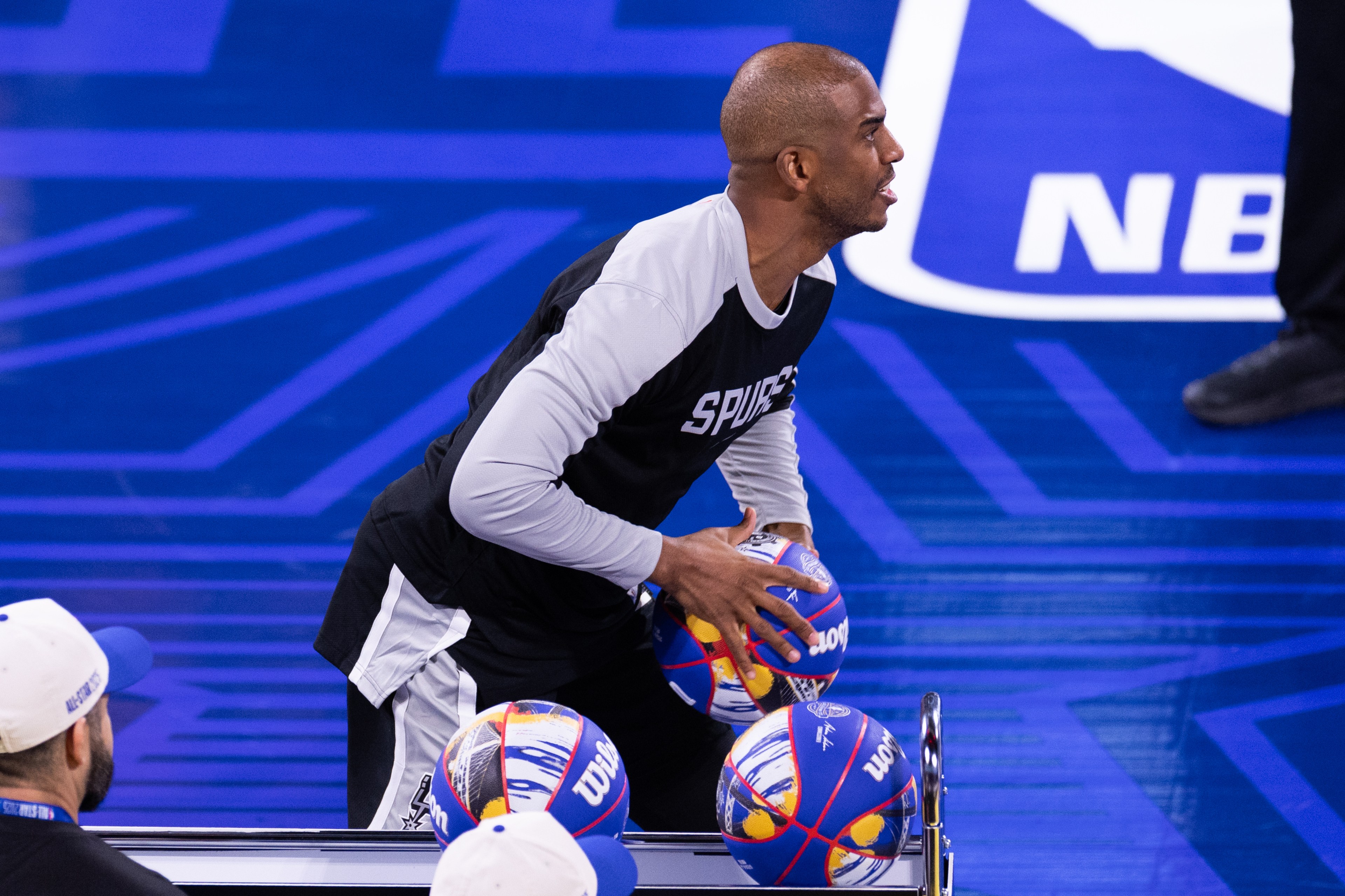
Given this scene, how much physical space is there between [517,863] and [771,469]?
139cm

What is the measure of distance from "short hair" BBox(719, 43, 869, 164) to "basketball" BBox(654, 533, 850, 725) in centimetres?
72

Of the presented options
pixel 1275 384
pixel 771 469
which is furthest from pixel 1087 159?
pixel 771 469

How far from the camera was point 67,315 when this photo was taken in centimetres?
441

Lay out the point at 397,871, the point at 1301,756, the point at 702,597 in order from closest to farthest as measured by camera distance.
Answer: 1. the point at 397,871
2. the point at 702,597
3. the point at 1301,756

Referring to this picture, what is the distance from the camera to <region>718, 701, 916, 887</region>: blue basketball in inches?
70.2

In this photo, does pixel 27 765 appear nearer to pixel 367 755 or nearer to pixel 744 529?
pixel 367 755

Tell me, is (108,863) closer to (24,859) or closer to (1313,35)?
(24,859)

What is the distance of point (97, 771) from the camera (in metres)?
1.83

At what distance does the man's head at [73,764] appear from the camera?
1701 millimetres


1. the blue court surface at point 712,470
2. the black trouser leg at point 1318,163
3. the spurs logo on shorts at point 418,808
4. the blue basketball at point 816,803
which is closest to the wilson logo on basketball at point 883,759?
the blue basketball at point 816,803

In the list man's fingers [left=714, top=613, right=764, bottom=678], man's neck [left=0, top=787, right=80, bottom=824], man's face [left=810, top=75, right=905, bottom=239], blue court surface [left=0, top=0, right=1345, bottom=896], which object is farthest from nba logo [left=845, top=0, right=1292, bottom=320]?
man's neck [left=0, top=787, right=80, bottom=824]

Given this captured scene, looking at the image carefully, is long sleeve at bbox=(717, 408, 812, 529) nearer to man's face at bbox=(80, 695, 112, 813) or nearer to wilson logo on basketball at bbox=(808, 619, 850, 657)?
wilson logo on basketball at bbox=(808, 619, 850, 657)

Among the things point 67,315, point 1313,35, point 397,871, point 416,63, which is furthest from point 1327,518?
point 67,315

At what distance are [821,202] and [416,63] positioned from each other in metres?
3.10
